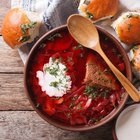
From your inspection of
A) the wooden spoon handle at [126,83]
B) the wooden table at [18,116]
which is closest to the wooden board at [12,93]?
the wooden table at [18,116]

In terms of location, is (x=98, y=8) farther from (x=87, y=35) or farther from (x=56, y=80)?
(x=56, y=80)

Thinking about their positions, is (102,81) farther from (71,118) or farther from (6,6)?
(6,6)

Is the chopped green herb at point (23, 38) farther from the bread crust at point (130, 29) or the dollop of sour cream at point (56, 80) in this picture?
the bread crust at point (130, 29)

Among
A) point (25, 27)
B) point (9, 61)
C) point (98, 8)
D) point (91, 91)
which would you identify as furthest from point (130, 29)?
point (9, 61)

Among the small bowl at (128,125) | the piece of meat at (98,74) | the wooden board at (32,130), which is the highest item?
the piece of meat at (98,74)

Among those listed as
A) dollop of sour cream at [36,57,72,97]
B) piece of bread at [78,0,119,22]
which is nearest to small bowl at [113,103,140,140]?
dollop of sour cream at [36,57,72,97]

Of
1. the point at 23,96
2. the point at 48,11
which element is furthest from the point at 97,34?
the point at 23,96
